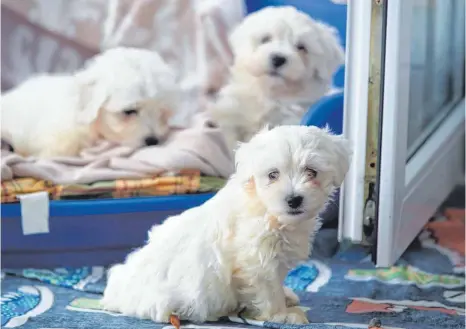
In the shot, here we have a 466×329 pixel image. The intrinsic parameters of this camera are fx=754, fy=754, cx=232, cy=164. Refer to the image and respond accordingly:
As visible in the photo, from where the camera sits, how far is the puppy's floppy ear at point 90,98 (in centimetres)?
228

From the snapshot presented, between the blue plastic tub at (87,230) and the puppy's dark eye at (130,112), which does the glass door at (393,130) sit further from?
the puppy's dark eye at (130,112)

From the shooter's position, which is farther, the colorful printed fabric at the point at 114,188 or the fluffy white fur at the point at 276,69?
the fluffy white fur at the point at 276,69

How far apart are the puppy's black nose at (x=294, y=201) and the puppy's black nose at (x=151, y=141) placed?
92 centimetres

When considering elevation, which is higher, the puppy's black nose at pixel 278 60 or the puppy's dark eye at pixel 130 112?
the puppy's black nose at pixel 278 60

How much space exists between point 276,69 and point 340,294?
27.8 inches

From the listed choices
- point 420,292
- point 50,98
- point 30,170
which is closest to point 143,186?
point 30,170

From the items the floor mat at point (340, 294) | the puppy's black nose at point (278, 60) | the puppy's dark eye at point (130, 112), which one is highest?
the puppy's black nose at point (278, 60)

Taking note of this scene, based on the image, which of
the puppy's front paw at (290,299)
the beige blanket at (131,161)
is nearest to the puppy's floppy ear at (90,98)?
the beige blanket at (131,161)

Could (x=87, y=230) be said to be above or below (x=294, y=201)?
below

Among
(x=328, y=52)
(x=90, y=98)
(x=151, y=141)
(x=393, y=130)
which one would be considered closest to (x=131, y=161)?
(x=151, y=141)

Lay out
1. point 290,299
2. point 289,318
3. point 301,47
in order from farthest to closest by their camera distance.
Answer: point 301,47, point 290,299, point 289,318

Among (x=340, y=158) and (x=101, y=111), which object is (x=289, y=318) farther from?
(x=101, y=111)

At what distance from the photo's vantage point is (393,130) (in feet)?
6.09

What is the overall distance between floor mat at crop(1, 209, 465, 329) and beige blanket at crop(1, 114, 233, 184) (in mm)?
278
